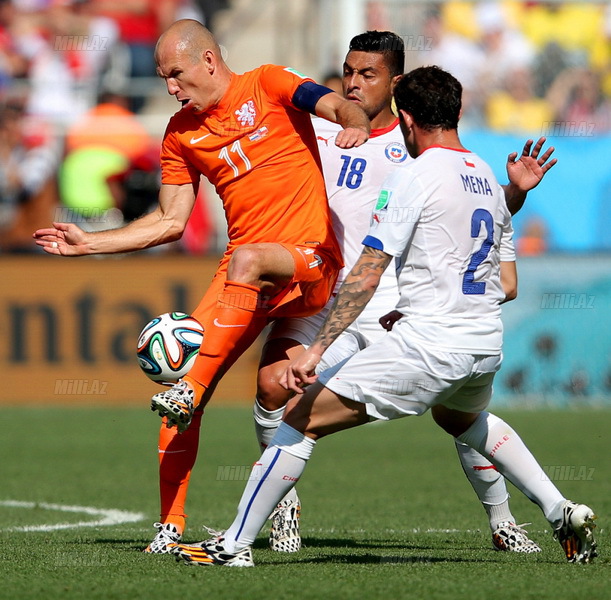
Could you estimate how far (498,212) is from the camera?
16.8 ft

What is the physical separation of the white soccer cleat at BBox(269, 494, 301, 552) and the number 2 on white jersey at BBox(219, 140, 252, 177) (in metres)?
1.75

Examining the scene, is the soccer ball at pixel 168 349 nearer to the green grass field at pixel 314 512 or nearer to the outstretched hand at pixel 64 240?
the outstretched hand at pixel 64 240

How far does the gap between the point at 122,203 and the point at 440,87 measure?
10794 mm

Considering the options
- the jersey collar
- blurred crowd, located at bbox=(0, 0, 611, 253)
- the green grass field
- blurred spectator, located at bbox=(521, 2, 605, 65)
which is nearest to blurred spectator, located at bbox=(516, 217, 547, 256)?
blurred crowd, located at bbox=(0, 0, 611, 253)

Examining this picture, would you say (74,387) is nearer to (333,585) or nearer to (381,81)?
(381,81)

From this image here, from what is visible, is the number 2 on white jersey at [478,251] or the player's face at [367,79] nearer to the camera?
the number 2 on white jersey at [478,251]

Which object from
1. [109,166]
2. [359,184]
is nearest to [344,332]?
[359,184]

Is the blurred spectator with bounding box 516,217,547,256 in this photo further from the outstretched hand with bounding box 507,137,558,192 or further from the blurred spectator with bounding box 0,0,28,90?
the outstretched hand with bounding box 507,137,558,192

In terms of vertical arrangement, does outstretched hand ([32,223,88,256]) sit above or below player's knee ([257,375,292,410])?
above

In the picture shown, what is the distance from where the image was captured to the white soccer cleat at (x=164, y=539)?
225 inches

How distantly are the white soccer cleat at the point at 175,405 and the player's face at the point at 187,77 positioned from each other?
1.64m

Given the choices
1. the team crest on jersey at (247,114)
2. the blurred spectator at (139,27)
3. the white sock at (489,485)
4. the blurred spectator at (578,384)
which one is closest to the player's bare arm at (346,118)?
the team crest on jersey at (247,114)

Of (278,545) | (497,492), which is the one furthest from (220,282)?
(497,492)

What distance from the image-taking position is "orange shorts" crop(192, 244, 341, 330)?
5.83 meters
